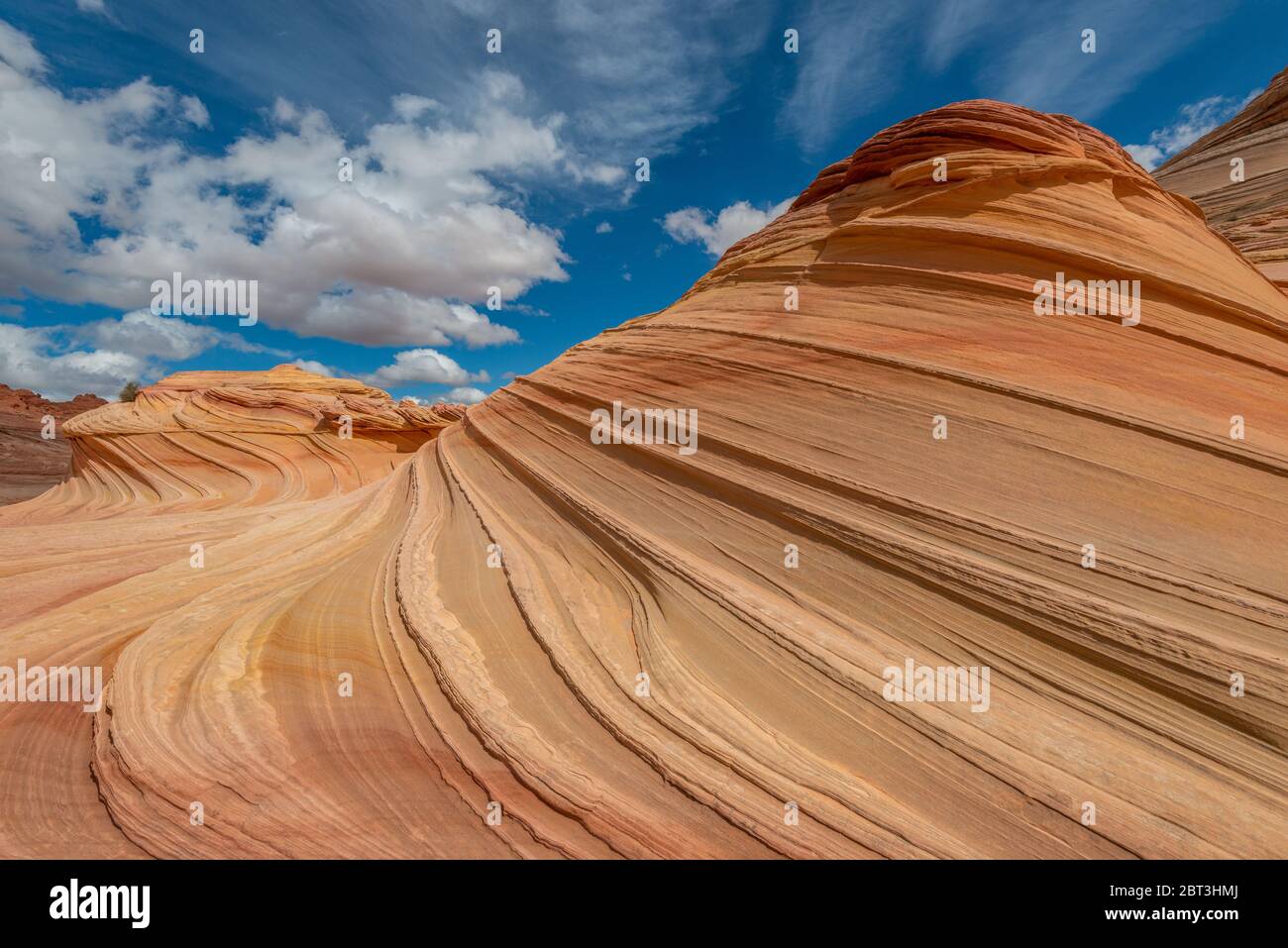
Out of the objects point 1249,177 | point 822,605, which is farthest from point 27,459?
point 1249,177

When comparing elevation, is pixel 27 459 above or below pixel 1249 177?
below

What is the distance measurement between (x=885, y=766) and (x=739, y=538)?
6.29 feet

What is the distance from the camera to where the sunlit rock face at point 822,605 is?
2.46 m

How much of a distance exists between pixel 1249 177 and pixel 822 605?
58.0 ft

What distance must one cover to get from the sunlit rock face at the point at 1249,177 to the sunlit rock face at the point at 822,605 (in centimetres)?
524

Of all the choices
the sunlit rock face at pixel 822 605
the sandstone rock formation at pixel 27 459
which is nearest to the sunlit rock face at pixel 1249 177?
the sunlit rock face at pixel 822 605

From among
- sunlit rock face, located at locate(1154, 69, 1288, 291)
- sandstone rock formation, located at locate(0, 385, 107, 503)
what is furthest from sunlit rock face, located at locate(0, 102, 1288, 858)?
sandstone rock formation, located at locate(0, 385, 107, 503)

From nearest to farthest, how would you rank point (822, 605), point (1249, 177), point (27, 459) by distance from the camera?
1. point (822, 605)
2. point (1249, 177)
3. point (27, 459)

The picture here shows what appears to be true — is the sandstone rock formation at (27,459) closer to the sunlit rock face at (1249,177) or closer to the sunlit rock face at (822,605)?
the sunlit rock face at (822,605)

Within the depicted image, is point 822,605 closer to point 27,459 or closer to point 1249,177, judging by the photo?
point 1249,177

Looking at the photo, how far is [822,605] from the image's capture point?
365 cm

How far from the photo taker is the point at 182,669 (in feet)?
11.1
